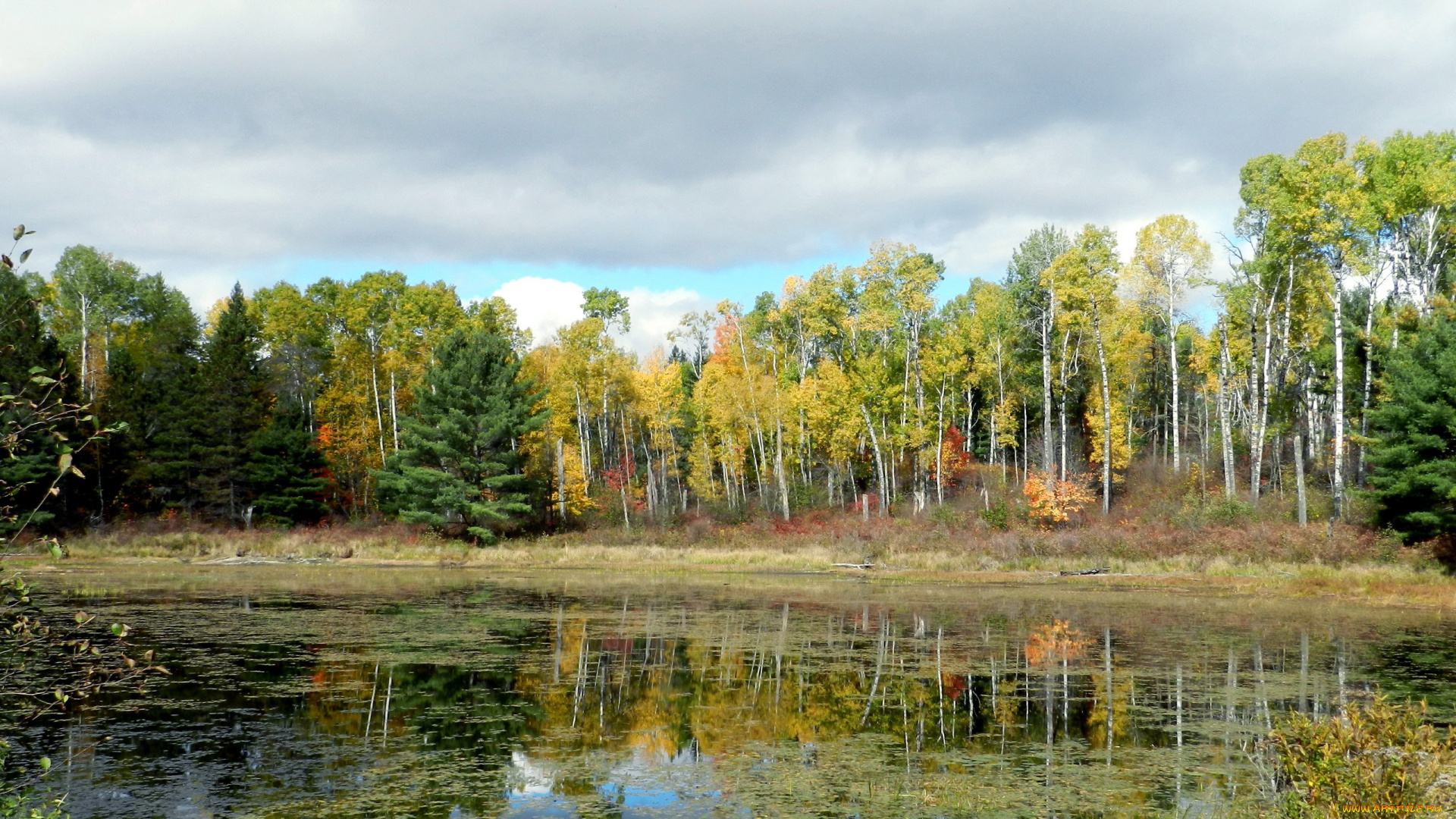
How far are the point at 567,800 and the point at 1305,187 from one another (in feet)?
126

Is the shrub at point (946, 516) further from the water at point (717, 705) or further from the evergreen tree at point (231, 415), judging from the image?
the evergreen tree at point (231, 415)

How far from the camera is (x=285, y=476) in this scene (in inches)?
2154

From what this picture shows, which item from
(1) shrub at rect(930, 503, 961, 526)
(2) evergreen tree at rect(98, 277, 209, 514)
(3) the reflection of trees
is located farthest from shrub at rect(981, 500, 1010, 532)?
(2) evergreen tree at rect(98, 277, 209, 514)

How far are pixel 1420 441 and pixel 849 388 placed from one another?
27.6 meters

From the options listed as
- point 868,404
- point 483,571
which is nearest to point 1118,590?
point 868,404

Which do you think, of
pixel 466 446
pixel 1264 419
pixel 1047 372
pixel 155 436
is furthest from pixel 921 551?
pixel 155 436

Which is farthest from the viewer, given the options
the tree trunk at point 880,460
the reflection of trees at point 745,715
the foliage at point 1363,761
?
the tree trunk at point 880,460

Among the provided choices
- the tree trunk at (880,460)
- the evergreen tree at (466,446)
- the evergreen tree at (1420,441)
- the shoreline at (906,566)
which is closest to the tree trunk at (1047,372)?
the shoreline at (906,566)

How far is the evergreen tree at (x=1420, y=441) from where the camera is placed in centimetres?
3136

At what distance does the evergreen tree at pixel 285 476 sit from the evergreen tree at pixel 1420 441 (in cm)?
5036

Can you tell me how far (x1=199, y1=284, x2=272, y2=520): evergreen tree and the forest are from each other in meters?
0.15

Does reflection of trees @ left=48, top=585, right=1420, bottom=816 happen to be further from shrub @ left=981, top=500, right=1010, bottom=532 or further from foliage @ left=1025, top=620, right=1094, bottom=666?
shrub @ left=981, top=500, right=1010, bottom=532

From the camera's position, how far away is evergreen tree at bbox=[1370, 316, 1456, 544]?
31.4 meters

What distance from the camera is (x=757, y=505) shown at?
2181 inches
